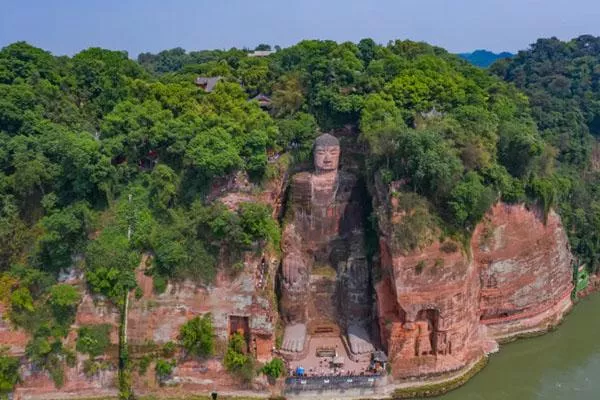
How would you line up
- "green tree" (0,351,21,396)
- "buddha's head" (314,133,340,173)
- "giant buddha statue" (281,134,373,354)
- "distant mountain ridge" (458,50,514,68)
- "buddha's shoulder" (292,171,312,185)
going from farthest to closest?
"distant mountain ridge" (458,50,514,68), "buddha's shoulder" (292,171,312,185), "buddha's head" (314,133,340,173), "giant buddha statue" (281,134,373,354), "green tree" (0,351,21,396)

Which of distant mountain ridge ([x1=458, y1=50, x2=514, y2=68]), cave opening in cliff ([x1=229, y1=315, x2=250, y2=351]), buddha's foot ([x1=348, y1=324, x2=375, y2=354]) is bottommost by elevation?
buddha's foot ([x1=348, y1=324, x2=375, y2=354])

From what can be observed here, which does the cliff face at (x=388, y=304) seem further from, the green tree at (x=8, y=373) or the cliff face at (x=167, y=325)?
the green tree at (x=8, y=373)

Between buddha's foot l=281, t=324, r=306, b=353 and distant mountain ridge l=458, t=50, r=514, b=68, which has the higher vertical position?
distant mountain ridge l=458, t=50, r=514, b=68

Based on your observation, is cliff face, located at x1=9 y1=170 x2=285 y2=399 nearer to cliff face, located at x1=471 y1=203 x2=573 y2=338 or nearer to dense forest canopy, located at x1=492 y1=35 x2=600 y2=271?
cliff face, located at x1=471 y1=203 x2=573 y2=338

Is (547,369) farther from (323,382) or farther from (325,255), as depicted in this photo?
(325,255)

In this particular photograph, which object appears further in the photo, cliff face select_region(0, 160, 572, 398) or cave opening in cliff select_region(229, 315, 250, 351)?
cave opening in cliff select_region(229, 315, 250, 351)

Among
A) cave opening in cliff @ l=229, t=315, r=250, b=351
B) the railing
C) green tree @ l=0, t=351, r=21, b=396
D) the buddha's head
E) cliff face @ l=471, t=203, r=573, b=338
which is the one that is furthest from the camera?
the buddha's head

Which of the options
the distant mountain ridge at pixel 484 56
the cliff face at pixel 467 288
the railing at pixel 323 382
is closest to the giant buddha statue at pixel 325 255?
the cliff face at pixel 467 288

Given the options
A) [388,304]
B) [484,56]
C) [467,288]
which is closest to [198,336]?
[388,304]

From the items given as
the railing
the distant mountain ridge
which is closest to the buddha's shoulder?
the railing
